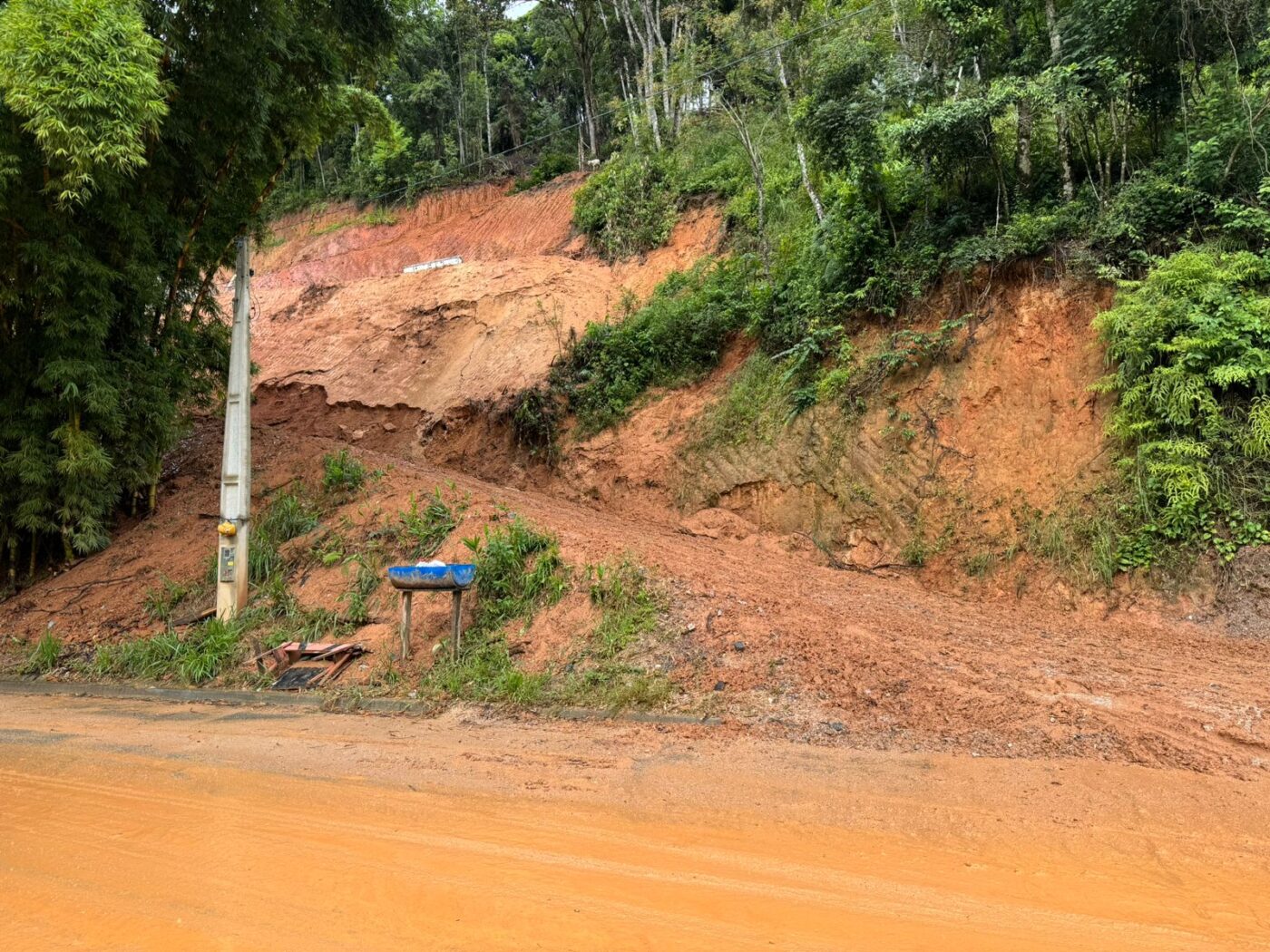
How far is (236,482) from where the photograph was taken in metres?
9.60

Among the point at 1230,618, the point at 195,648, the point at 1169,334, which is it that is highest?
the point at 1169,334

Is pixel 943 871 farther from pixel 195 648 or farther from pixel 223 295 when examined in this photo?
pixel 223 295

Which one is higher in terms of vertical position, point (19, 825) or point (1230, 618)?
point (1230, 618)

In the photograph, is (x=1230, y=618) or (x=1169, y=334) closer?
(x=1230, y=618)

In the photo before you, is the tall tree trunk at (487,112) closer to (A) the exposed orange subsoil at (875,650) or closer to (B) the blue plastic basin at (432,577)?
(A) the exposed orange subsoil at (875,650)

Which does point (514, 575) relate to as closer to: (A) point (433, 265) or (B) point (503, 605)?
(B) point (503, 605)

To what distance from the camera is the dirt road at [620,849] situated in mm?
3051

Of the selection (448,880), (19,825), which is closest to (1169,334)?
(448,880)

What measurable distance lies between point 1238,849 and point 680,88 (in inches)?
799

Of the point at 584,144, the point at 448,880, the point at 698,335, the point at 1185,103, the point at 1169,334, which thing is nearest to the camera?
the point at 448,880

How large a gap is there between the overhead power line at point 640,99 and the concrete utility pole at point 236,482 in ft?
38.2

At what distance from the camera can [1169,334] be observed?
8.45 metres

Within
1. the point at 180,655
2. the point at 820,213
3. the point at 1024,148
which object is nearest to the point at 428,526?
the point at 180,655

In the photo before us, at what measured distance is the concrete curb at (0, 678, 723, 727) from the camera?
623 cm
